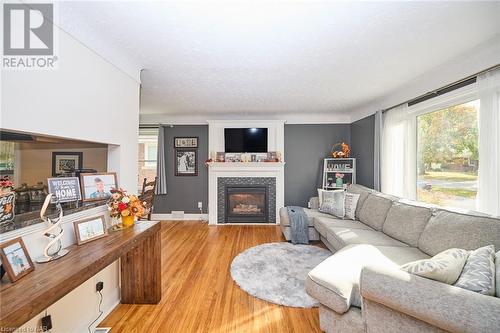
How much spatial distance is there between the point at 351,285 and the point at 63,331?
2.16 meters

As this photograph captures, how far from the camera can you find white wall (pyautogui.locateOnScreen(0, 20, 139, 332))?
Answer: 46.3 inches

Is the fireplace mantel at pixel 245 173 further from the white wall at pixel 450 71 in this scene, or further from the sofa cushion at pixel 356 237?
the white wall at pixel 450 71

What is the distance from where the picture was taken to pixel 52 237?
1.32m

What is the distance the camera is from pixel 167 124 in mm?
4855

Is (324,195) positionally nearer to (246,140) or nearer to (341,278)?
(246,140)

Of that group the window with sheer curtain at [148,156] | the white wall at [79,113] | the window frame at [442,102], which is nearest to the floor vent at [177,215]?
the window with sheer curtain at [148,156]

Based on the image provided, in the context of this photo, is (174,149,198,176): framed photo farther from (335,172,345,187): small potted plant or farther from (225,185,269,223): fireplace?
(335,172,345,187): small potted plant

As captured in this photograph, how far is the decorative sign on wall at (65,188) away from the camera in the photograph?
4.79 feet

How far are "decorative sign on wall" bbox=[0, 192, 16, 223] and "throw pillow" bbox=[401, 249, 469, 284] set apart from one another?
8.09 ft

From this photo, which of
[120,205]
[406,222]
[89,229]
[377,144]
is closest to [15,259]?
[89,229]

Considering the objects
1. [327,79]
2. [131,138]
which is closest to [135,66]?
[131,138]

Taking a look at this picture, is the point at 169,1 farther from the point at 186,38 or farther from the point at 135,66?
the point at 135,66

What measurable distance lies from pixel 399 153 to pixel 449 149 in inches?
27.8

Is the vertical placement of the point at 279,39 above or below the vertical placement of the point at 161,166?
above
